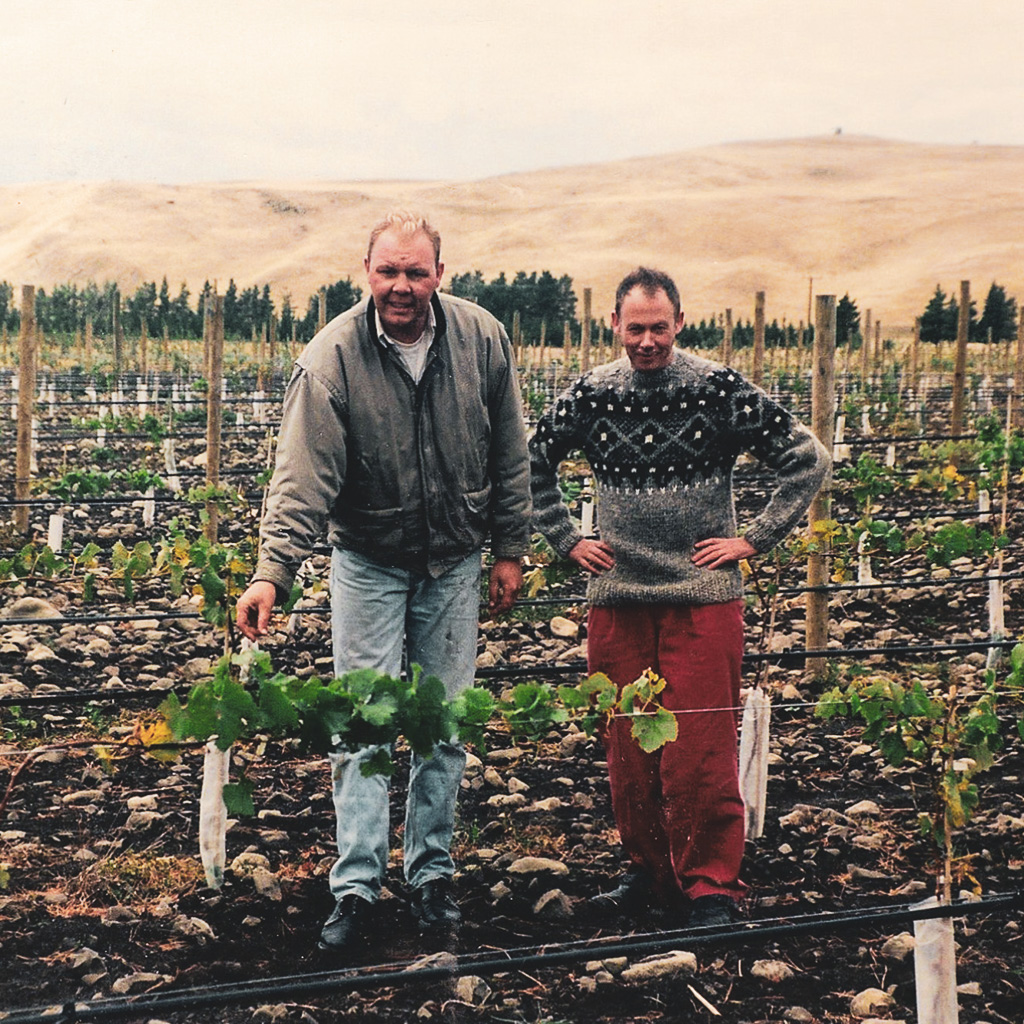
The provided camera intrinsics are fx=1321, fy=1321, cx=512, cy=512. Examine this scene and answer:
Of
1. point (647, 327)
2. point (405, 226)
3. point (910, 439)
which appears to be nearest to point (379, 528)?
point (405, 226)

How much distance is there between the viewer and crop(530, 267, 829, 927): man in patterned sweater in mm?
3492

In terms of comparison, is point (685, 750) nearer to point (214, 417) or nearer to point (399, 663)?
point (399, 663)

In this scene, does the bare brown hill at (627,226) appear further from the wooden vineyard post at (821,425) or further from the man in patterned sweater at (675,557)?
the man in patterned sweater at (675,557)

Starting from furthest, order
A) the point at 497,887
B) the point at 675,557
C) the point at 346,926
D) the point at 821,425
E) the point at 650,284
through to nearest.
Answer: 1. the point at 821,425
2. the point at 497,887
3. the point at 675,557
4. the point at 650,284
5. the point at 346,926

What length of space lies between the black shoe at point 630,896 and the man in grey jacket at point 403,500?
0.42 metres

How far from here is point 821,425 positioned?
5.59 m

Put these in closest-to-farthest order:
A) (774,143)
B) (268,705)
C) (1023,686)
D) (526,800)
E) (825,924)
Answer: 1. (825,924)
2. (268,705)
3. (1023,686)
4. (526,800)
5. (774,143)

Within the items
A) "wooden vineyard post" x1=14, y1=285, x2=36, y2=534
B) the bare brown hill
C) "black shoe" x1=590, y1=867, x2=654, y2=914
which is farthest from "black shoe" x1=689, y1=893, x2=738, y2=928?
the bare brown hill

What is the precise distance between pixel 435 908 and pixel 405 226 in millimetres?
1759

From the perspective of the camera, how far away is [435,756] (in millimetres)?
3535

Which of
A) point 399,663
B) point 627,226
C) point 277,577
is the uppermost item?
point 627,226

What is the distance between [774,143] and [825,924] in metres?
190

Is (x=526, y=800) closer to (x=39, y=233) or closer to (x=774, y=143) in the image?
(x=39, y=233)

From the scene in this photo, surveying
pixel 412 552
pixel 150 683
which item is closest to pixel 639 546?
pixel 412 552
